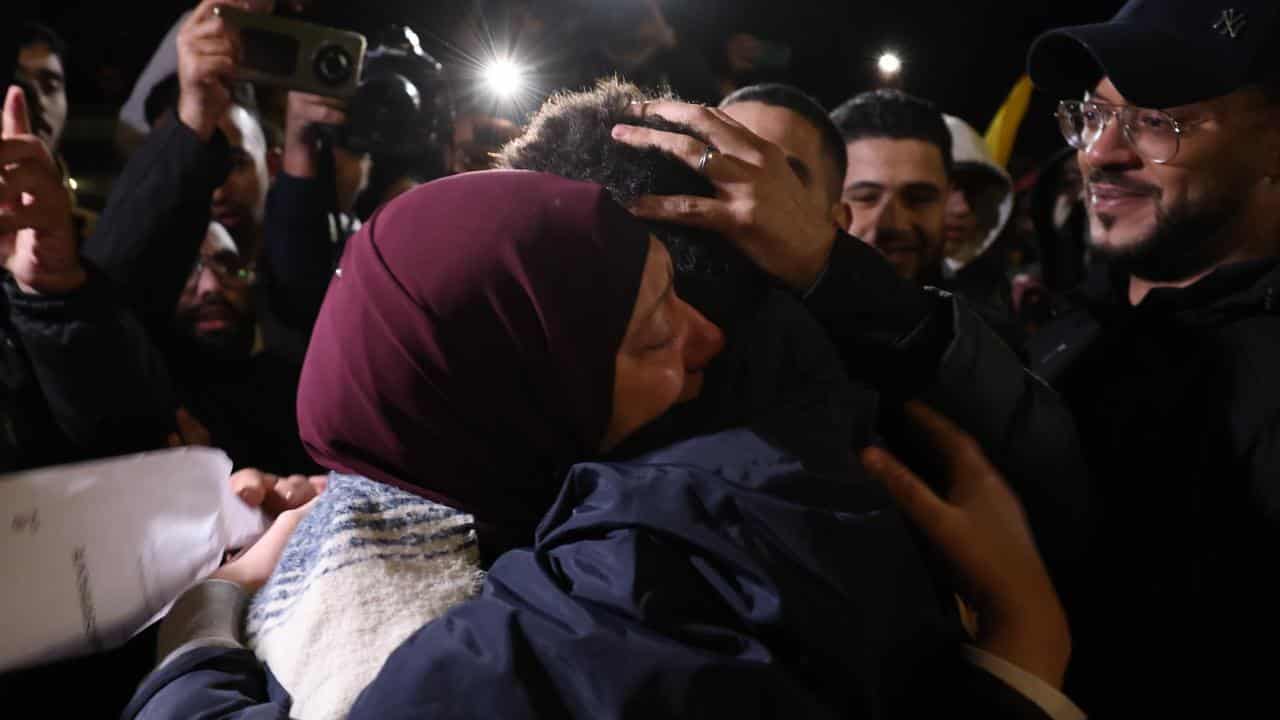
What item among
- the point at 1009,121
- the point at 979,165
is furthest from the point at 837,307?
the point at 1009,121

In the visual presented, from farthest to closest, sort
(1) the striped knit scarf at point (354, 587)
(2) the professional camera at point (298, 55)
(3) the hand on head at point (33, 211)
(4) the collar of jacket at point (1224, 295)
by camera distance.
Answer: (2) the professional camera at point (298, 55) → (3) the hand on head at point (33, 211) → (4) the collar of jacket at point (1224, 295) → (1) the striped knit scarf at point (354, 587)

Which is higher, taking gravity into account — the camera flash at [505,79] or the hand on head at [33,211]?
the camera flash at [505,79]

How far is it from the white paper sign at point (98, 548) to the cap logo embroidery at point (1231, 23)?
1.78 m

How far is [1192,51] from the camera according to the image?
1326mm

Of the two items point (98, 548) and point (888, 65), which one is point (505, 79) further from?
point (888, 65)

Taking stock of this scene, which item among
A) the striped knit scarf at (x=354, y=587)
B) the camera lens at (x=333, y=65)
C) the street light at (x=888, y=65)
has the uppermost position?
the street light at (x=888, y=65)

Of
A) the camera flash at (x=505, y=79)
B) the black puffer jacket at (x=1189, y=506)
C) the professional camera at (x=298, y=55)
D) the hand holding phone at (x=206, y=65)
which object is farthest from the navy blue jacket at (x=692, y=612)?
the camera flash at (x=505, y=79)

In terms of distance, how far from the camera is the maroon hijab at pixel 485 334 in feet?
2.67

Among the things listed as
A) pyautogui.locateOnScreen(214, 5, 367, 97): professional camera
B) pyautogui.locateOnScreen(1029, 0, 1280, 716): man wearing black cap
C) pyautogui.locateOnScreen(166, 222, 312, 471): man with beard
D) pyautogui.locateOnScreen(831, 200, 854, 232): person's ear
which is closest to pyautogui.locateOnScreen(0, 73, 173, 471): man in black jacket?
pyautogui.locateOnScreen(166, 222, 312, 471): man with beard

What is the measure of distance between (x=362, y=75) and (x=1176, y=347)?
2.07 m

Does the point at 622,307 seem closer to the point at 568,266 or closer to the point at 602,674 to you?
the point at 568,266

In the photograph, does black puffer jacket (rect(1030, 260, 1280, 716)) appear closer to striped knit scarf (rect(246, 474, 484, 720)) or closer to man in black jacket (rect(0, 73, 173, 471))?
striped knit scarf (rect(246, 474, 484, 720))

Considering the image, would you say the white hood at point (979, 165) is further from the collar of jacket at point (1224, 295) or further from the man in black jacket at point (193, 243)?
the man in black jacket at point (193, 243)

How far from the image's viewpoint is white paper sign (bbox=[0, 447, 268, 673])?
3.10 ft
